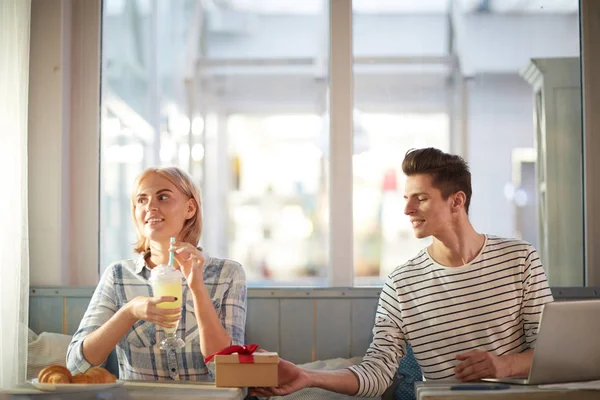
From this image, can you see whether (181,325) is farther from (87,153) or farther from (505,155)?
(505,155)

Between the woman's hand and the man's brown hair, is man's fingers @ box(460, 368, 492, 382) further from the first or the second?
the woman's hand

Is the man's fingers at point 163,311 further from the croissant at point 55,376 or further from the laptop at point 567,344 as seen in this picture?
the laptop at point 567,344

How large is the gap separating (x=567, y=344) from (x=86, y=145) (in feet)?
6.80

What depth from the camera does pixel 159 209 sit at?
2215 millimetres

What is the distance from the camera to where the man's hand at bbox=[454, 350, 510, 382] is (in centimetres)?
179

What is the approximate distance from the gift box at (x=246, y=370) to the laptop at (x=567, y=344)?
0.56 m

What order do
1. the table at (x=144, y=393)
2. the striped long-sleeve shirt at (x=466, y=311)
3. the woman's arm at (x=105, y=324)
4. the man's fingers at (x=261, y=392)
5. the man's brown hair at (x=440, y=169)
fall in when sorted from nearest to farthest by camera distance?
the table at (x=144, y=393) → the man's fingers at (x=261, y=392) → the woman's arm at (x=105, y=324) → the striped long-sleeve shirt at (x=466, y=311) → the man's brown hair at (x=440, y=169)

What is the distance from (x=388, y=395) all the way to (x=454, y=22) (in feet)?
4.91

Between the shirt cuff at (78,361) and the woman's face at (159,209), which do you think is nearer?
the shirt cuff at (78,361)

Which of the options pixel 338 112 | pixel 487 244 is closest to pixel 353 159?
pixel 338 112

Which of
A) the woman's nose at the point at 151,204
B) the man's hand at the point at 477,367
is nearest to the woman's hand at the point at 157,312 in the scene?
the woman's nose at the point at 151,204

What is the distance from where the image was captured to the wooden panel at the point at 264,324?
282 cm

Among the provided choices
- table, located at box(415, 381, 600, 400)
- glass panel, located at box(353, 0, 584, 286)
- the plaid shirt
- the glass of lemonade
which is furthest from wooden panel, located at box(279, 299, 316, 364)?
table, located at box(415, 381, 600, 400)

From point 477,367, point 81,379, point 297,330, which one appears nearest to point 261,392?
point 81,379
